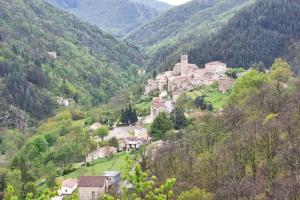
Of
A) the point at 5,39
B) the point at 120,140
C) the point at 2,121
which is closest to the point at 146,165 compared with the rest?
the point at 120,140

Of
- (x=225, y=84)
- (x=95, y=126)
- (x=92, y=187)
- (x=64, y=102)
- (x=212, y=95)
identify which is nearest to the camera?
(x=92, y=187)

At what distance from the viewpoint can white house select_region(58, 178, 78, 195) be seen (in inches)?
2458

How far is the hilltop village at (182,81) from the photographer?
97331 millimetres

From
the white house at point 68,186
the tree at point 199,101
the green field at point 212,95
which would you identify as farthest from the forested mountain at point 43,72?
the white house at point 68,186

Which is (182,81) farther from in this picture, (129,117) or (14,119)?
(14,119)

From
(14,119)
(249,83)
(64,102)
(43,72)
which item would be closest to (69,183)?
(249,83)

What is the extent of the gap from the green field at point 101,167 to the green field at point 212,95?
21.3 m

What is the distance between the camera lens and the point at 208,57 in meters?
140

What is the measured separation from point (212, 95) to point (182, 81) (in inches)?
523

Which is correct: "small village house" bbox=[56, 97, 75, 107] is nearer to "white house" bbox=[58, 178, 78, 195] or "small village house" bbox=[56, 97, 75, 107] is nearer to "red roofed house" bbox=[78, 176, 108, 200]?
"white house" bbox=[58, 178, 78, 195]

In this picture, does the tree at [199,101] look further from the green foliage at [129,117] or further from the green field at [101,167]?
the green field at [101,167]

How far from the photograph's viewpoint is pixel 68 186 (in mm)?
63531

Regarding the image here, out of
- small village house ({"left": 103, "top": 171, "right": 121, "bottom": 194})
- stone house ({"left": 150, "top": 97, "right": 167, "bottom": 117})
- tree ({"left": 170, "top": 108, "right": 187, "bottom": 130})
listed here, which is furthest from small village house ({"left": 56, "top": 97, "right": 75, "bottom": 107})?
small village house ({"left": 103, "top": 171, "right": 121, "bottom": 194})

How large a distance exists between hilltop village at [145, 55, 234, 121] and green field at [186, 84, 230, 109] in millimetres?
1573
